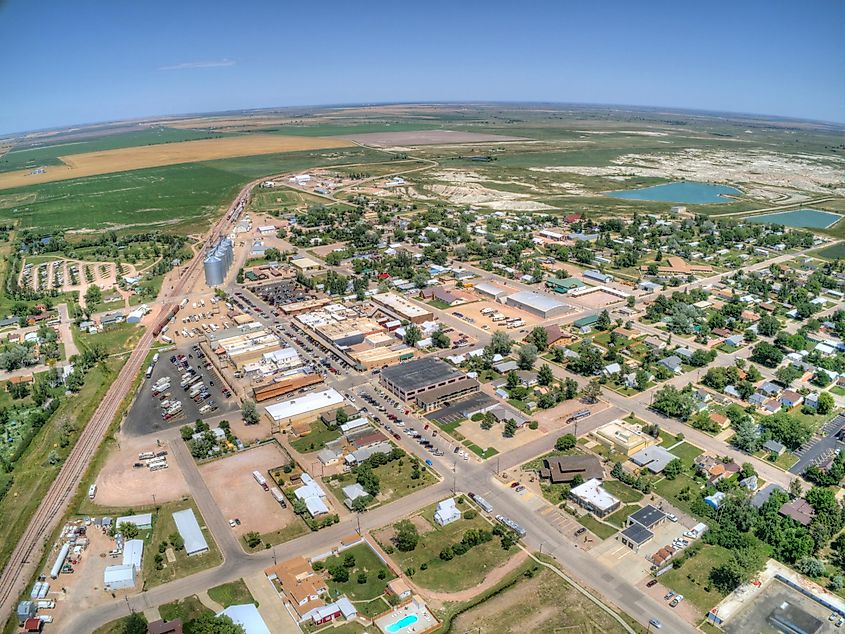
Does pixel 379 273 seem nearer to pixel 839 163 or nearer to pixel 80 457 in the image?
pixel 80 457

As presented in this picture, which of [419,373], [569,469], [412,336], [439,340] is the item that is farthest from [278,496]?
[439,340]

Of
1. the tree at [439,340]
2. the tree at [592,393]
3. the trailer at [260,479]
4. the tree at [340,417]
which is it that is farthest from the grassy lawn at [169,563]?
the tree at [592,393]

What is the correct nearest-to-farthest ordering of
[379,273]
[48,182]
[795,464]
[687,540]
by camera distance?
1. [687,540]
2. [795,464]
3. [379,273]
4. [48,182]

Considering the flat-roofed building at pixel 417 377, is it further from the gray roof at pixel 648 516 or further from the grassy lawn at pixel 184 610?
the grassy lawn at pixel 184 610

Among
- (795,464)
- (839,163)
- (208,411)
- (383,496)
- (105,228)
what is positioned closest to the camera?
(383,496)

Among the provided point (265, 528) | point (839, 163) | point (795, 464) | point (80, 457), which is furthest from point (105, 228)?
point (839, 163)

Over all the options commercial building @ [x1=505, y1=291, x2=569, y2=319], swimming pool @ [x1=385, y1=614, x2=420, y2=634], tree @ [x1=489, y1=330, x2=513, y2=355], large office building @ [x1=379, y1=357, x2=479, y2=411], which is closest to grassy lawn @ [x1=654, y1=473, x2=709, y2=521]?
large office building @ [x1=379, y1=357, x2=479, y2=411]

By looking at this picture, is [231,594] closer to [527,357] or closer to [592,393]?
[592,393]

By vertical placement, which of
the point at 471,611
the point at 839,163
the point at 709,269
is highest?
the point at 839,163
